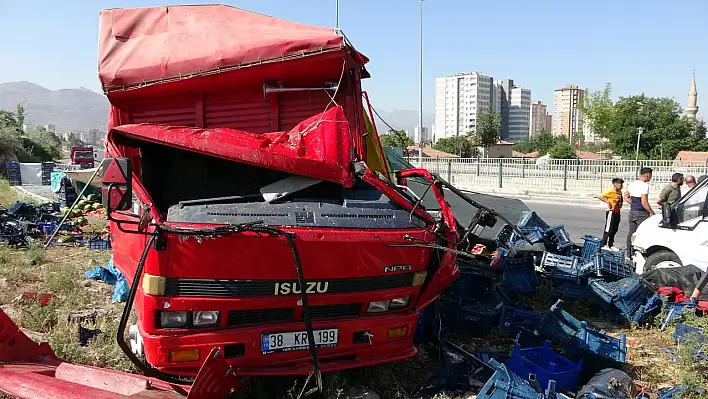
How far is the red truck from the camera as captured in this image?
3.42 m

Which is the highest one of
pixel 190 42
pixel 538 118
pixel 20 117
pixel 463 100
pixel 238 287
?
pixel 463 100

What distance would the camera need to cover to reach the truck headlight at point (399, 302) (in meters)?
4.11

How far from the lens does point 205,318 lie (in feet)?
11.7

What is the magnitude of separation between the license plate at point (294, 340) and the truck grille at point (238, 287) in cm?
33

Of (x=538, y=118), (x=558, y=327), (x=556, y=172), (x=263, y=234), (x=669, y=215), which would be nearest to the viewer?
(x=263, y=234)

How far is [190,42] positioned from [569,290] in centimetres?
523

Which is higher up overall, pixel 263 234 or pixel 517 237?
pixel 263 234

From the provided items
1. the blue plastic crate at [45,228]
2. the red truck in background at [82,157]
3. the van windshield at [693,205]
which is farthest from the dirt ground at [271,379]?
the red truck in background at [82,157]

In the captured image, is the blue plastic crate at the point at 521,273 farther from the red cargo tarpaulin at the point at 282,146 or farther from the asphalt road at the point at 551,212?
the red cargo tarpaulin at the point at 282,146

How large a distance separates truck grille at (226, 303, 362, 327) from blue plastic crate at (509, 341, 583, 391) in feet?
4.81

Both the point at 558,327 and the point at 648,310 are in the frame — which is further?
the point at 648,310

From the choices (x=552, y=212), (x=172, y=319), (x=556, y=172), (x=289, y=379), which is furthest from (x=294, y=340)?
(x=556, y=172)

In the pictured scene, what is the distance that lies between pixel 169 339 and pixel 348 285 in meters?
1.24

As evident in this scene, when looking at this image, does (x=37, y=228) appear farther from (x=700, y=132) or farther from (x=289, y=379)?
(x=700, y=132)
